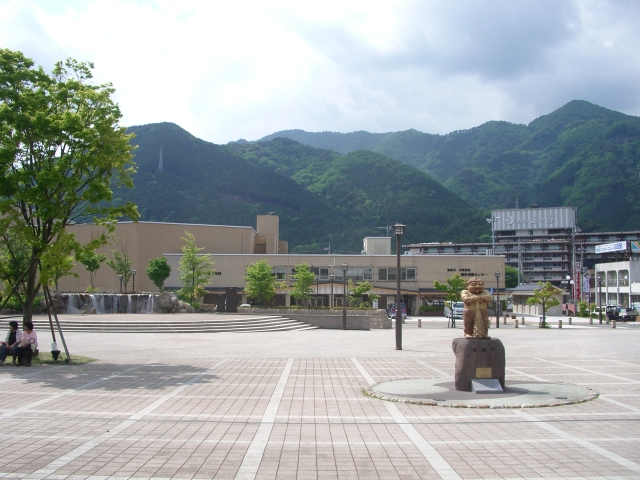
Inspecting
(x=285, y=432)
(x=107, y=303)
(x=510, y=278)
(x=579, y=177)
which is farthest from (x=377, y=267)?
(x=579, y=177)

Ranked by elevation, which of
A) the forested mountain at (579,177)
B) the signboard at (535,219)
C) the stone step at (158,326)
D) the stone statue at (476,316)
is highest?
the forested mountain at (579,177)

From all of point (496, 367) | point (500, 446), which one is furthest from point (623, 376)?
point (500, 446)

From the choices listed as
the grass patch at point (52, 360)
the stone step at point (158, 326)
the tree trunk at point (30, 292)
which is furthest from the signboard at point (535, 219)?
the tree trunk at point (30, 292)

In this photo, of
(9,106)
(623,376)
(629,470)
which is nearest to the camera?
(629,470)

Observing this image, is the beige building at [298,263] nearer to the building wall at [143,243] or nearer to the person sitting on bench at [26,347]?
the building wall at [143,243]

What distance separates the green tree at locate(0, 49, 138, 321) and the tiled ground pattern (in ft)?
14.3

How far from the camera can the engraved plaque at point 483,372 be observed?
11.4 metres

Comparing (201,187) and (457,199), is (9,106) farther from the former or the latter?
(457,199)

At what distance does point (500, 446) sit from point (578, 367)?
10549 millimetres

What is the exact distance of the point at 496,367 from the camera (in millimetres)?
11422

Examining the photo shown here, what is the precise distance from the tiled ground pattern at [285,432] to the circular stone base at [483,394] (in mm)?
314

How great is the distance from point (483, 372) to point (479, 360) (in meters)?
0.27

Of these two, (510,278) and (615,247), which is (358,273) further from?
(510,278)

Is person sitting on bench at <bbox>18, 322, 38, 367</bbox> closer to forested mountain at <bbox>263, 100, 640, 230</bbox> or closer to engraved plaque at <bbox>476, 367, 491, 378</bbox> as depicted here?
engraved plaque at <bbox>476, 367, 491, 378</bbox>
